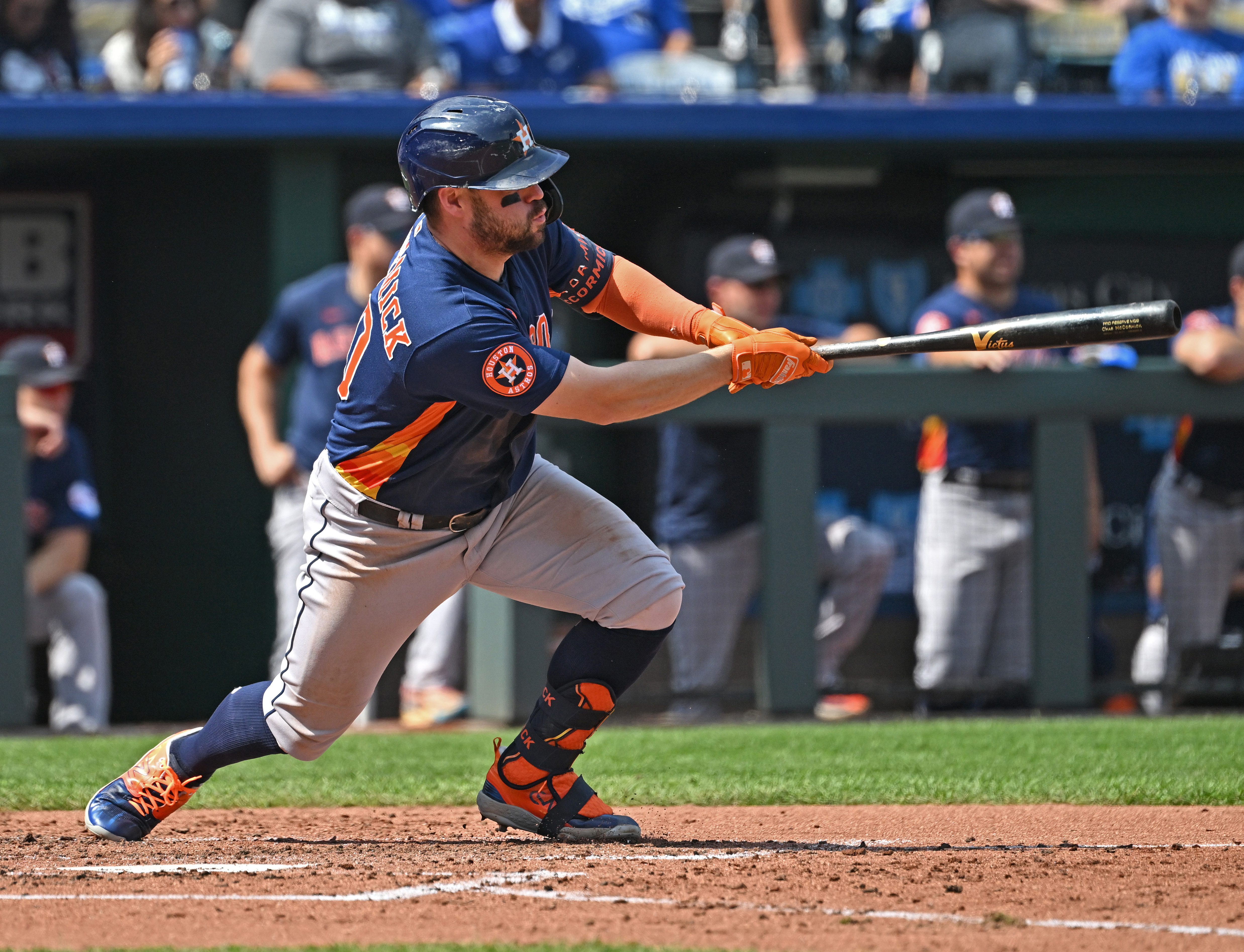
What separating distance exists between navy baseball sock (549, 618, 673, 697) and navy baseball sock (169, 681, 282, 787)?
0.60 metres

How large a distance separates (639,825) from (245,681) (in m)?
3.84

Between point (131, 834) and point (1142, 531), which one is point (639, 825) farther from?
point (1142, 531)

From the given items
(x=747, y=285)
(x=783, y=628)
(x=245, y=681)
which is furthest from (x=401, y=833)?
(x=245, y=681)

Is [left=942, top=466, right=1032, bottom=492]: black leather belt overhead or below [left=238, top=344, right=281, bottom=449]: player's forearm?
below

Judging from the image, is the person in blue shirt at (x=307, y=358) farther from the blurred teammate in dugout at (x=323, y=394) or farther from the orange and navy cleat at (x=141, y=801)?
the orange and navy cleat at (x=141, y=801)

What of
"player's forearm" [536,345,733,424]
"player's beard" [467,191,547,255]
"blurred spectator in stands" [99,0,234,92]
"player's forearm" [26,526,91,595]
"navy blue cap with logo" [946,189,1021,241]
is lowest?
"player's forearm" [26,526,91,595]

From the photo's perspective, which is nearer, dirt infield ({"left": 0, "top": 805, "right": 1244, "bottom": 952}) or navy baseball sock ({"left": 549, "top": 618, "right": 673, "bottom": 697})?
dirt infield ({"left": 0, "top": 805, "right": 1244, "bottom": 952})

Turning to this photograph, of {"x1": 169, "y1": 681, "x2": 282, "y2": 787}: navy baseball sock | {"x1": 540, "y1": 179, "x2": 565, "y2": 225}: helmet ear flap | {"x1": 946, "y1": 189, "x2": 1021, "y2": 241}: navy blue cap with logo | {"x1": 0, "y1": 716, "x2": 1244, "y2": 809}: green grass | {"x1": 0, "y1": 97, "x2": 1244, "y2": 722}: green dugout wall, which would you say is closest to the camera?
{"x1": 540, "y1": 179, "x2": 565, "y2": 225}: helmet ear flap

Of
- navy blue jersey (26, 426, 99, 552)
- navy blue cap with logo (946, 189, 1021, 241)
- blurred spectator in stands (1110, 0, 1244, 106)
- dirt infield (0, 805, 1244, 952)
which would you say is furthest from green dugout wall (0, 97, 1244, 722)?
dirt infield (0, 805, 1244, 952)

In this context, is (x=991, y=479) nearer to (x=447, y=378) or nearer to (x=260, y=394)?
(x=260, y=394)

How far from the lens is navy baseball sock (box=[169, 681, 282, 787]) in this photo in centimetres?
342

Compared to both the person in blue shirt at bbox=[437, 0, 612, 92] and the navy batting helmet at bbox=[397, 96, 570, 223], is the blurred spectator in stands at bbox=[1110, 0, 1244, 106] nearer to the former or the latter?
the person in blue shirt at bbox=[437, 0, 612, 92]

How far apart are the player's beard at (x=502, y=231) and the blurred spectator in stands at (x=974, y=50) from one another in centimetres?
417

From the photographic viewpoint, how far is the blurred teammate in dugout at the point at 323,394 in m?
5.80
